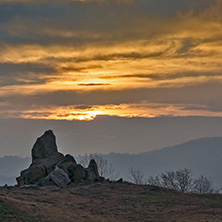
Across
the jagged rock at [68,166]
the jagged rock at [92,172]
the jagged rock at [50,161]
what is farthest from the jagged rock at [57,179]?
the jagged rock at [50,161]

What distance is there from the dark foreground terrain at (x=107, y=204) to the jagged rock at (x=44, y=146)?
1257 centimetres

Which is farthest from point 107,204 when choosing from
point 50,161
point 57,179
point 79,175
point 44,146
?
point 44,146

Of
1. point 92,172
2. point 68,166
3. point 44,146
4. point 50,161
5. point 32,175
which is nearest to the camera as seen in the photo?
point 32,175

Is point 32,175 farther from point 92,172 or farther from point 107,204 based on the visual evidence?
point 107,204

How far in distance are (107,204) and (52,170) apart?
546 inches

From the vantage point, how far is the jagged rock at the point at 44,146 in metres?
49.3

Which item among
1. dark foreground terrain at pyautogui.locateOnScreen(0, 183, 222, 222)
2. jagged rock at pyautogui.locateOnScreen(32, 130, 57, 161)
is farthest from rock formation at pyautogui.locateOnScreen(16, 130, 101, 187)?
dark foreground terrain at pyautogui.locateOnScreen(0, 183, 222, 222)

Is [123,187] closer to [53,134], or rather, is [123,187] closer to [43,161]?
[43,161]

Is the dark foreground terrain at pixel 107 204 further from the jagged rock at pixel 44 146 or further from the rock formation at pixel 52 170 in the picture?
the jagged rock at pixel 44 146

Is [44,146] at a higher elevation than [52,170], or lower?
higher

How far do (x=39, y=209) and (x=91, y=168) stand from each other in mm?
18240

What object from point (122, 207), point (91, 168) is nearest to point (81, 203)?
point (122, 207)

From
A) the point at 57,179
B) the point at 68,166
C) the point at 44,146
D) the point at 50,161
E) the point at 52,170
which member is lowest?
the point at 57,179

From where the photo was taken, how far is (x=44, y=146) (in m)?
50.0
